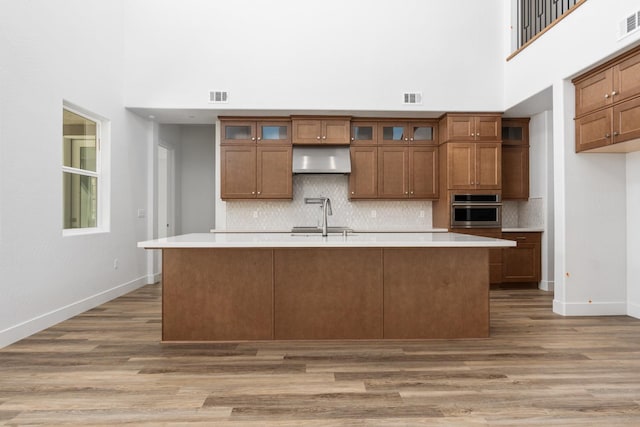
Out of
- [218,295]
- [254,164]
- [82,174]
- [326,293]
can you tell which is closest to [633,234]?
[326,293]

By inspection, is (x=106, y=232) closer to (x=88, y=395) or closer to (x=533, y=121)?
(x=88, y=395)

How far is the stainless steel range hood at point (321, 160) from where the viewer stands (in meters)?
6.38

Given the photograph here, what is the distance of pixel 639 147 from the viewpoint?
4.34 meters

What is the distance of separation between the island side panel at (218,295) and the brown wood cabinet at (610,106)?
3324mm

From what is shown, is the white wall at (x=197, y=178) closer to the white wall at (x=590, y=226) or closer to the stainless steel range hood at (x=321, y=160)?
the stainless steel range hood at (x=321, y=160)

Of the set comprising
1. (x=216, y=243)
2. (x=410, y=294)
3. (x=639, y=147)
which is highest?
(x=639, y=147)

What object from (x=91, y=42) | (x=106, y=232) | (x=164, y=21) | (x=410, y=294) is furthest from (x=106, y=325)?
(x=164, y=21)

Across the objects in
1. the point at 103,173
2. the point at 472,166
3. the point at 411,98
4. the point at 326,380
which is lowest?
the point at 326,380

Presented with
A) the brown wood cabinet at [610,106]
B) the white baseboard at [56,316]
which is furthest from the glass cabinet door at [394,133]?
the white baseboard at [56,316]

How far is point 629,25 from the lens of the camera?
12.5ft

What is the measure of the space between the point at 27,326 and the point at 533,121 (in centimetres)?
668

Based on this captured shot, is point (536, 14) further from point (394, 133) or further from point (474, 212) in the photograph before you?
point (474, 212)

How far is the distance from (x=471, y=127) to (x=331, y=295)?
12.4ft

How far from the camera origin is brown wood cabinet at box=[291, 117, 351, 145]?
6414 mm
